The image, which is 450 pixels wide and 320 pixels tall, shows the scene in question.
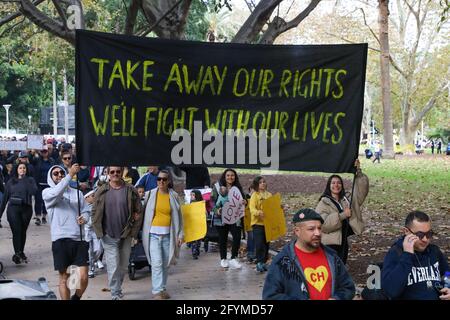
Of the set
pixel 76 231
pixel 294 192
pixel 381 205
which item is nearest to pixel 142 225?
pixel 76 231

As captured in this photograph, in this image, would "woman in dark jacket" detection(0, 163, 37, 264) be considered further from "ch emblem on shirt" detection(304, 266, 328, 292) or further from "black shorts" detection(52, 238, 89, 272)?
"ch emblem on shirt" detection(304, 266, 328, 292)

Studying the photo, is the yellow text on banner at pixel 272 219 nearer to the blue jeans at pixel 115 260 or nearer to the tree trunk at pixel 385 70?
the blue jeans at pixel 115 260

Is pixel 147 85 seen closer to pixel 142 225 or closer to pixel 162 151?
pixel 162 151

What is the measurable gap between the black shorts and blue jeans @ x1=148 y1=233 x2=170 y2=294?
101 centimetres

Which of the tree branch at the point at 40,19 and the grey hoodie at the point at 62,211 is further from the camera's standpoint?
the tree branch at the point at 40,19

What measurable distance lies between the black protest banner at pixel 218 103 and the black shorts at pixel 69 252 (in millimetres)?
1685

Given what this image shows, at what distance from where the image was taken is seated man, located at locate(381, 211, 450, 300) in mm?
4992

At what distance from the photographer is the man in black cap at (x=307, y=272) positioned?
185 inches

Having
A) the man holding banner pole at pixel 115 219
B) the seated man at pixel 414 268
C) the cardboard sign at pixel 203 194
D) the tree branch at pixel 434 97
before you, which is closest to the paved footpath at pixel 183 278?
the man holding banner pole at pixel 115 219

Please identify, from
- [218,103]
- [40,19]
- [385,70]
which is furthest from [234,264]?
[385,70]

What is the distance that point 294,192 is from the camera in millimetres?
23812

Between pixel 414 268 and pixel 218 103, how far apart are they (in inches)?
110

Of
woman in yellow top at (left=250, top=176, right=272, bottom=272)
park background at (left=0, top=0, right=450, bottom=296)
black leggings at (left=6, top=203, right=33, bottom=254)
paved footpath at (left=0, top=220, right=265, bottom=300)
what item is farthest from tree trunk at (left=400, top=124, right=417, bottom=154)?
black leggings at (left=6, top=203, right=33, bottom=254)

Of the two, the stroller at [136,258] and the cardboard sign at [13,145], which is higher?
the cardboard sign at [13,145]
